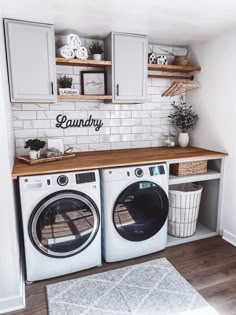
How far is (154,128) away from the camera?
3195mm

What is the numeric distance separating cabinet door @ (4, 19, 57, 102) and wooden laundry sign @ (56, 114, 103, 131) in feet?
1.37

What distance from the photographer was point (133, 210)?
233 cm

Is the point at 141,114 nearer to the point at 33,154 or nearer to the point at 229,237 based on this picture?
the point at 33,154

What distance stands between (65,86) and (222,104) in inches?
67.6

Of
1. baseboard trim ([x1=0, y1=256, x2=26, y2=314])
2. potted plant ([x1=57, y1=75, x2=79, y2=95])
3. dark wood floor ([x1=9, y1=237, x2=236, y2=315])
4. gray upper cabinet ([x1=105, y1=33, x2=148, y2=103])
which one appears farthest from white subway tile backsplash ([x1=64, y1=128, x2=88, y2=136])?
baseboard trim ([x1=0, y1=256, x2=26, y2=314])

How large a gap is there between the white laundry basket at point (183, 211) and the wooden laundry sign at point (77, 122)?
1147 millimetres

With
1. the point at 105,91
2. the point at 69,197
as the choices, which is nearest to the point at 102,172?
the point at 69,197

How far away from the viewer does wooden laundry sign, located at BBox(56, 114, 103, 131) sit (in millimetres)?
2740

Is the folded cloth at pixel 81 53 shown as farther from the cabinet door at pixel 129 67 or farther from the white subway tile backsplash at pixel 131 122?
Answer: the white subway tile backsplash at pixel 131 122

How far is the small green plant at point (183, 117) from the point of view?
308 cm

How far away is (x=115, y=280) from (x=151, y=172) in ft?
3.29

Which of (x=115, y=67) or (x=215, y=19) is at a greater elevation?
(x=215, y=19)

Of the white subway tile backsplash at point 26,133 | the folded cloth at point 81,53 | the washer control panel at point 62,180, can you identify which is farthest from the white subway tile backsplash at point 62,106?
the washer control panel at point 62,180

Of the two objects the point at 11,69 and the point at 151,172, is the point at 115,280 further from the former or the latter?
the point at 11,69
